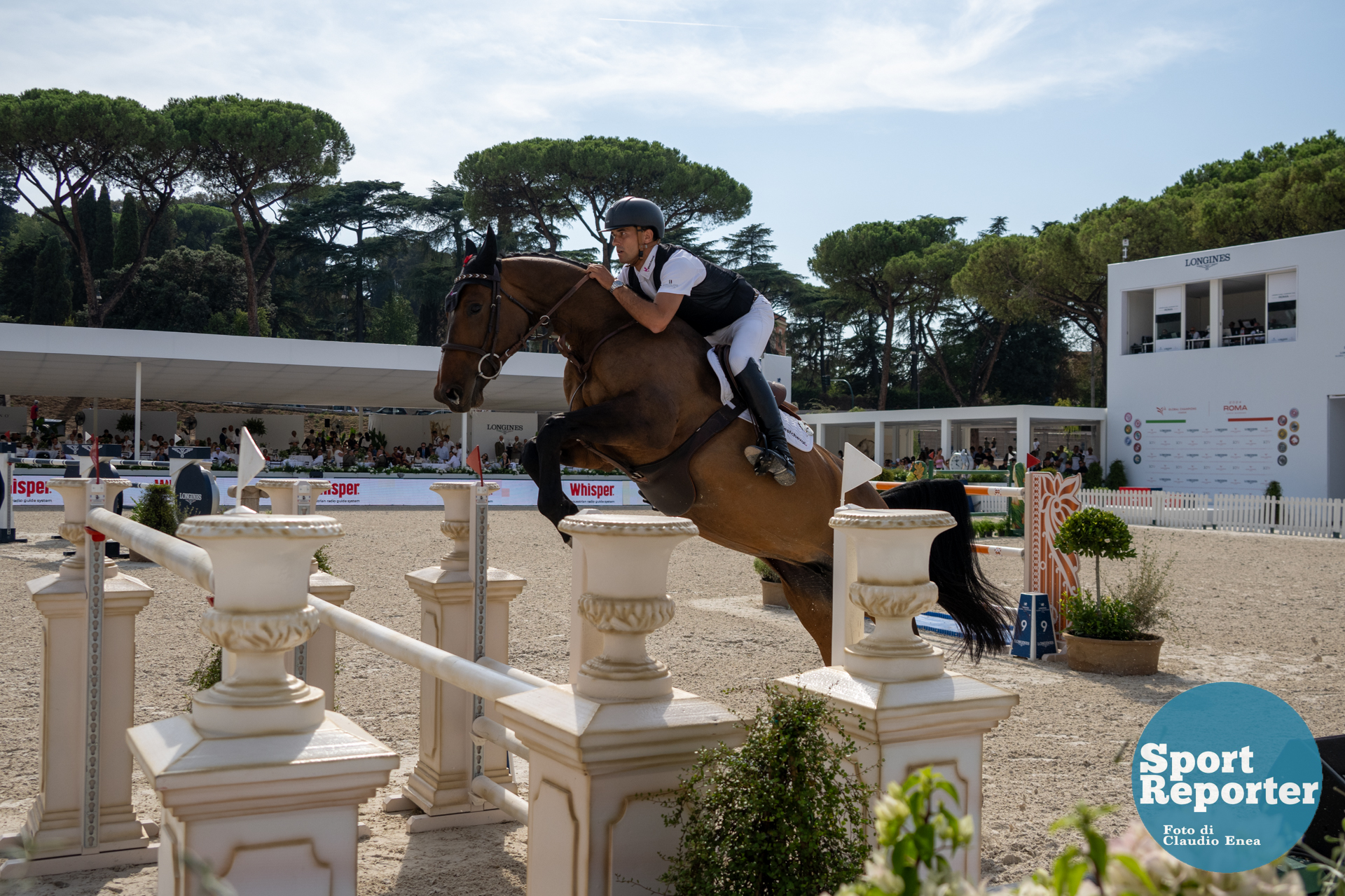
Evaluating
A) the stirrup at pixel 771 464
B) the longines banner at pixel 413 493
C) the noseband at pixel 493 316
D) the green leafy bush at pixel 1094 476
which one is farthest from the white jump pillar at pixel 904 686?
the green leafy bush at pixel 1094 476

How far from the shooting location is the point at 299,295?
129 feet

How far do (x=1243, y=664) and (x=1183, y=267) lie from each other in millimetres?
20579

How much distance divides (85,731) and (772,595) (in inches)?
250

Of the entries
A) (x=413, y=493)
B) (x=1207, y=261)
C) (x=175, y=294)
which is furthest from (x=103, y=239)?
(x=1207, y=261)

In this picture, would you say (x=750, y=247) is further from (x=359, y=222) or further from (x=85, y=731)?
(x=85, y=731)

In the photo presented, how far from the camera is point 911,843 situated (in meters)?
0.76

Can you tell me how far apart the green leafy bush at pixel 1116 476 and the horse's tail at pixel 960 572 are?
73.4 ft

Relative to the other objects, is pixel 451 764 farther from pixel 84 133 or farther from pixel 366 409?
pixel 84 133

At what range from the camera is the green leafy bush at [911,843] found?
70 cm

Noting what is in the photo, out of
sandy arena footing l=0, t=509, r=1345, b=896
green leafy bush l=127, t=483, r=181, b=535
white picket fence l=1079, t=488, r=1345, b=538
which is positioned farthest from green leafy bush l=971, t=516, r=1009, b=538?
green leafy bush l=127, t=483, r=181, b=535

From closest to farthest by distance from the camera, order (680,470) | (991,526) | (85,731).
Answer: (85,731) → (680,470) → (991,526)

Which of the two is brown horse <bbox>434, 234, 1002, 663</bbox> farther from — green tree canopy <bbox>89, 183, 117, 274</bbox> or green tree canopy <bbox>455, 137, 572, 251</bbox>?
green tree canopy <bbox>89, 183, 117, 274</bbox>

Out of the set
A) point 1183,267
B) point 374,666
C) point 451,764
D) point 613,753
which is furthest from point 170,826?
point 1183,267

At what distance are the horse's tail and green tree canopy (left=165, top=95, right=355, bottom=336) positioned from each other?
100ft
